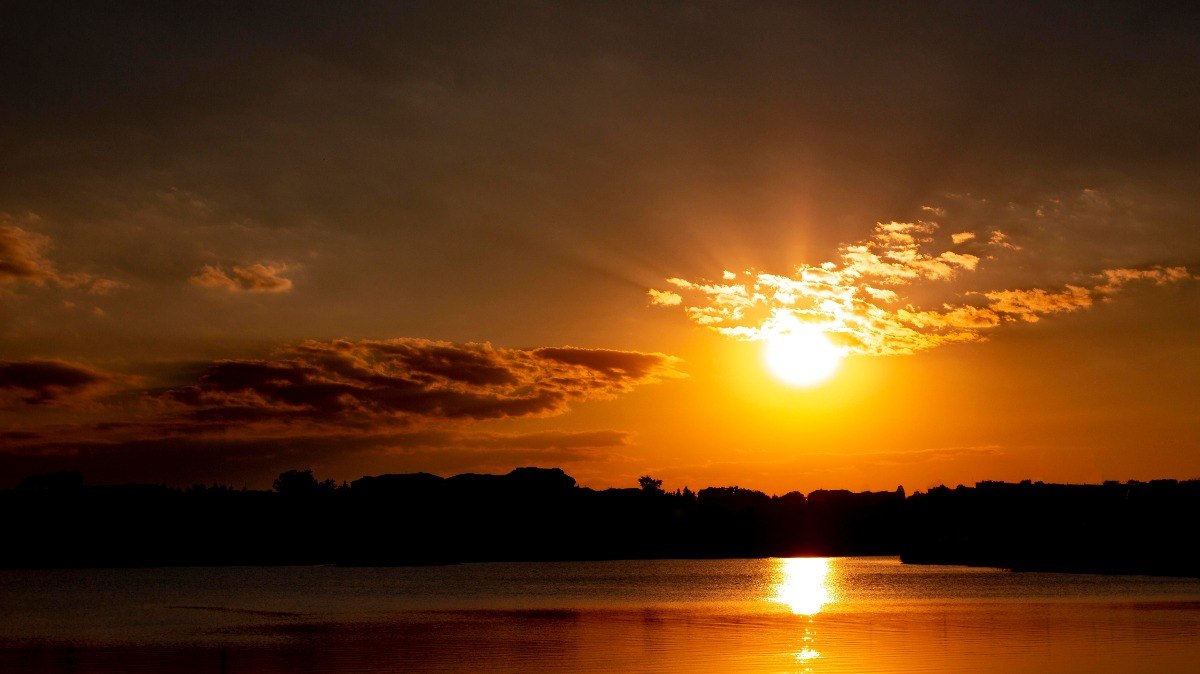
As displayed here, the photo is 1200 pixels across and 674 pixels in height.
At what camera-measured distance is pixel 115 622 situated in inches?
3322

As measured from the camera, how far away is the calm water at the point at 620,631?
5200cm

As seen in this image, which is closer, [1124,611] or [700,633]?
[700,633]

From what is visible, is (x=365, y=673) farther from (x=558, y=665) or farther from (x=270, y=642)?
(x=270, y=642)

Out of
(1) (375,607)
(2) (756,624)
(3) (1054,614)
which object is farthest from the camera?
(1) (375,607)

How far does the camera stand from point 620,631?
70188 millimetres

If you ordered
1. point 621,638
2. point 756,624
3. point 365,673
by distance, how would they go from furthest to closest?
point 756,624, point 621,638, point 365,673

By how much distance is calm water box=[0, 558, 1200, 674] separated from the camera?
52000mm

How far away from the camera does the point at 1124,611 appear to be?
81062 mm

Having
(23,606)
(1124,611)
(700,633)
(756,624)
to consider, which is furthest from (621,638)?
(23,606)

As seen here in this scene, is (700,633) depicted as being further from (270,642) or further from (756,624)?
(270,642)

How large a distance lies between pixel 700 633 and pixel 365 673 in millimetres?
23962

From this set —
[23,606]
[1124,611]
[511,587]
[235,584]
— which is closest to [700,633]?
[1124,611]

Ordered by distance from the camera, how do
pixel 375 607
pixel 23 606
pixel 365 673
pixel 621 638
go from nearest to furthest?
pixel 365 673 < pixel 621 638 < pixel 375 607 < pixel 23 606

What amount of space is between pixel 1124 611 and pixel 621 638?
124 ft
